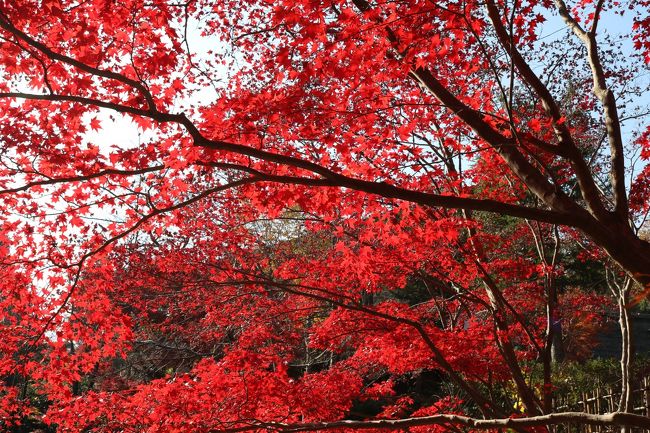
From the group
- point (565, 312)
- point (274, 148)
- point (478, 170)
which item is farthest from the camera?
point (565, 312)

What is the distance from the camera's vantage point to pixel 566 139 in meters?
4.38

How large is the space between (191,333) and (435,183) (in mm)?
7011

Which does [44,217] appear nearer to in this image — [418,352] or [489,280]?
[418,352]

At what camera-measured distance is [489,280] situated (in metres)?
6.48

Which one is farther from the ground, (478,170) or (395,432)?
(478,170)

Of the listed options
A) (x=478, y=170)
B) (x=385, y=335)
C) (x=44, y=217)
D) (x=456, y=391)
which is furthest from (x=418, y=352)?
(x=456, y=391)

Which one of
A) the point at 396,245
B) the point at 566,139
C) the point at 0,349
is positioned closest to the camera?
the point at 566,139

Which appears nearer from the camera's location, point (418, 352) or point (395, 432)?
point (418, 352)

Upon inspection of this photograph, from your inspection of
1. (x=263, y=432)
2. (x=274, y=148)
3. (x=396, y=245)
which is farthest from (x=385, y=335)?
(x=274, y=148)

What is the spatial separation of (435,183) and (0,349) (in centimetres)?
543

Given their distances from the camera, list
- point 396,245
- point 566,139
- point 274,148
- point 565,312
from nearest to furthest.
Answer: point 566,139, point 274,148, point 396,245, point 565,312

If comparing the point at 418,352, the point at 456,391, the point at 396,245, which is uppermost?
the point at 396,245

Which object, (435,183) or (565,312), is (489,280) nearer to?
(435,183)

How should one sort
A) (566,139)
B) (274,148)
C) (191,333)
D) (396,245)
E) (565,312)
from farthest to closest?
(565,312), (191,333), (396,245), (274,148), (566,139)
